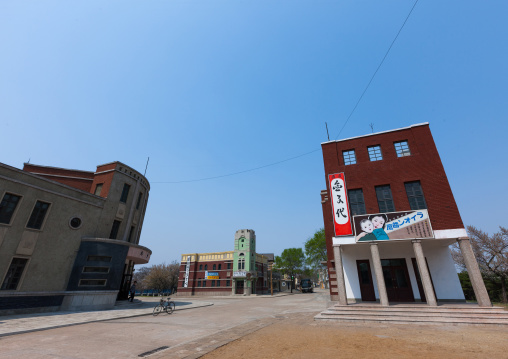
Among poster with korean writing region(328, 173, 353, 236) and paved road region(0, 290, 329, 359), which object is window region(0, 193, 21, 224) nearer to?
paved road region(0, 290, 329, 359)

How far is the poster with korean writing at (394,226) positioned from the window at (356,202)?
114 cm

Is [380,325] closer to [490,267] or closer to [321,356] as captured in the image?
[321,356]

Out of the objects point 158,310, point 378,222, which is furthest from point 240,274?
point 378,222

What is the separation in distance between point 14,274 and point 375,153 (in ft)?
89.7

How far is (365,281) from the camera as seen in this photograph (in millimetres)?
16719

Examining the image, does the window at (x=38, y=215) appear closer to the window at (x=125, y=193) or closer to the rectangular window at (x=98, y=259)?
the rectangular window at (x=98, y=259)

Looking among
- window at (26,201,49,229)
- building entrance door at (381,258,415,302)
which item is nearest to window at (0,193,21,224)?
window at (26,201,49,229)

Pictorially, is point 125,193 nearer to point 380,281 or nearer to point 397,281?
point 380,281

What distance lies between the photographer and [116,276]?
19.2m

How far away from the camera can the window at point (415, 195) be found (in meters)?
16.1

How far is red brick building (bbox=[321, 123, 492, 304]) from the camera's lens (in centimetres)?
1489

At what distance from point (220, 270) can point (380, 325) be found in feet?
158

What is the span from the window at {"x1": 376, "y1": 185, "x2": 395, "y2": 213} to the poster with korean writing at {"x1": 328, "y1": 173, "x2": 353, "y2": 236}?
250cm

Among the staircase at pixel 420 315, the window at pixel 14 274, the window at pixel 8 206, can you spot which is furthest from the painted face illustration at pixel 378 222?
the window at pixel 8 206
